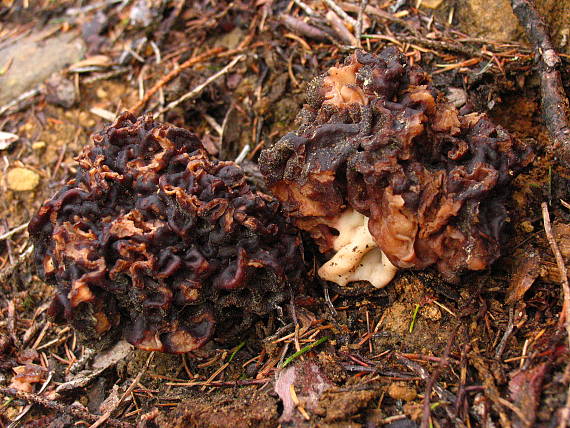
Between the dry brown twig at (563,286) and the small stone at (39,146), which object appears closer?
the dry brown twig at (563,286)

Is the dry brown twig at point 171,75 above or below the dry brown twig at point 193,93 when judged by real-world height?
above

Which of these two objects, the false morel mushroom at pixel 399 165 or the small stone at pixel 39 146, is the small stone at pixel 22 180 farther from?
the false morel mushroom at pixel 399 165

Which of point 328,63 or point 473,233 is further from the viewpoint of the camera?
point 328,63

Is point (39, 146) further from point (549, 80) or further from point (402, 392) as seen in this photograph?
point (549, 80)

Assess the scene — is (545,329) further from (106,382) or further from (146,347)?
(106,382)

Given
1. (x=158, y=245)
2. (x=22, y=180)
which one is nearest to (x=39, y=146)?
(x=22, y=180)

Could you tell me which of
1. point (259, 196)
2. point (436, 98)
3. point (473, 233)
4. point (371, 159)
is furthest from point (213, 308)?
point (436, 98)

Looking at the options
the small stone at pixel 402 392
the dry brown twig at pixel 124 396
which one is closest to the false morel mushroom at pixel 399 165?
the small stone at pixel 402 392
